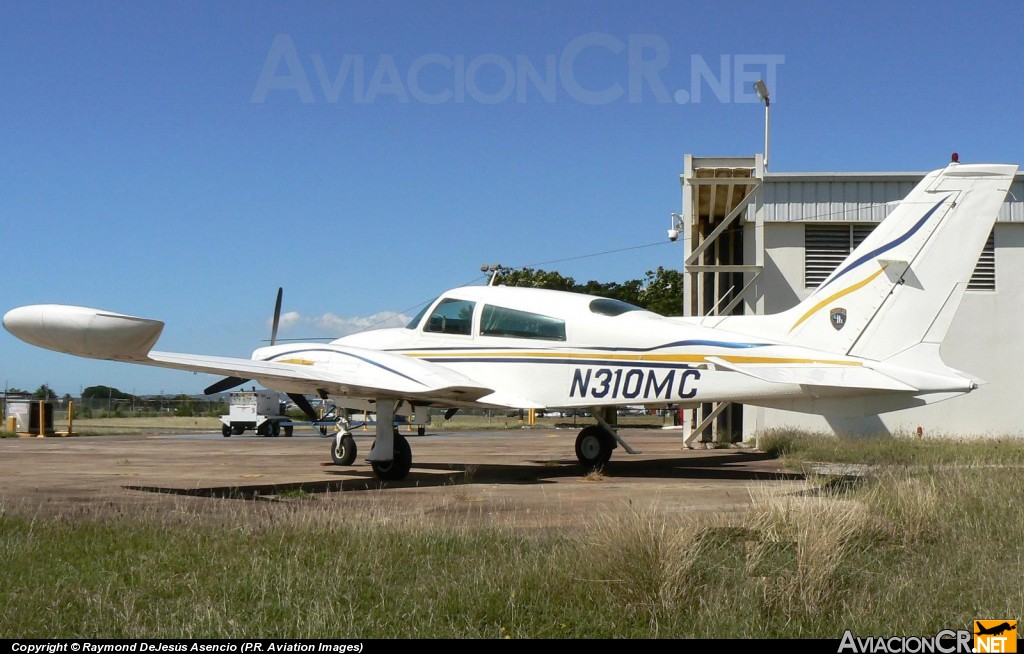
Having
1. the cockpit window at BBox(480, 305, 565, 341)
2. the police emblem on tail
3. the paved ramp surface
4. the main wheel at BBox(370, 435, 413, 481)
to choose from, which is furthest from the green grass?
the cockpit window at BBox(480, 305, 565, 341)

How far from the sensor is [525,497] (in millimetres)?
11281

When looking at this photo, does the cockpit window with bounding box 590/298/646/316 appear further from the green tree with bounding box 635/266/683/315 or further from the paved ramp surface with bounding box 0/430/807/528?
the green tree with bounding box 635/266/683/315

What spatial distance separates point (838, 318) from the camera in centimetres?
1290

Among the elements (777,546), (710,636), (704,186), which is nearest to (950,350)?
(704,186)

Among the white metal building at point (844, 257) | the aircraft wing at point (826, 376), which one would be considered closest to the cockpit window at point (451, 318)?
the aircraft wing at point (826, 376)

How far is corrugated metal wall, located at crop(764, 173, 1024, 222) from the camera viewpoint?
22734 millimetres

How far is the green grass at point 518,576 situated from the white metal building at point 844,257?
15.7 meters

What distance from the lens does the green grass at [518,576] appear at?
484 centimetres

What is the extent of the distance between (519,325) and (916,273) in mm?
6073

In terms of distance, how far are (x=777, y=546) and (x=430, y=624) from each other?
313 cm

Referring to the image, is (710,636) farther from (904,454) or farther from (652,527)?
(904,454)

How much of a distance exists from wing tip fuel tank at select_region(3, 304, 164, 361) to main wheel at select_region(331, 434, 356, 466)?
6129 millimetres

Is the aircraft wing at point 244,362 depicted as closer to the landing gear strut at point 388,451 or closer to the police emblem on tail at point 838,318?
the landing gear strut at point 388,451

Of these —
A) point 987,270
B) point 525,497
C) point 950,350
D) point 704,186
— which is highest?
point 704,186
